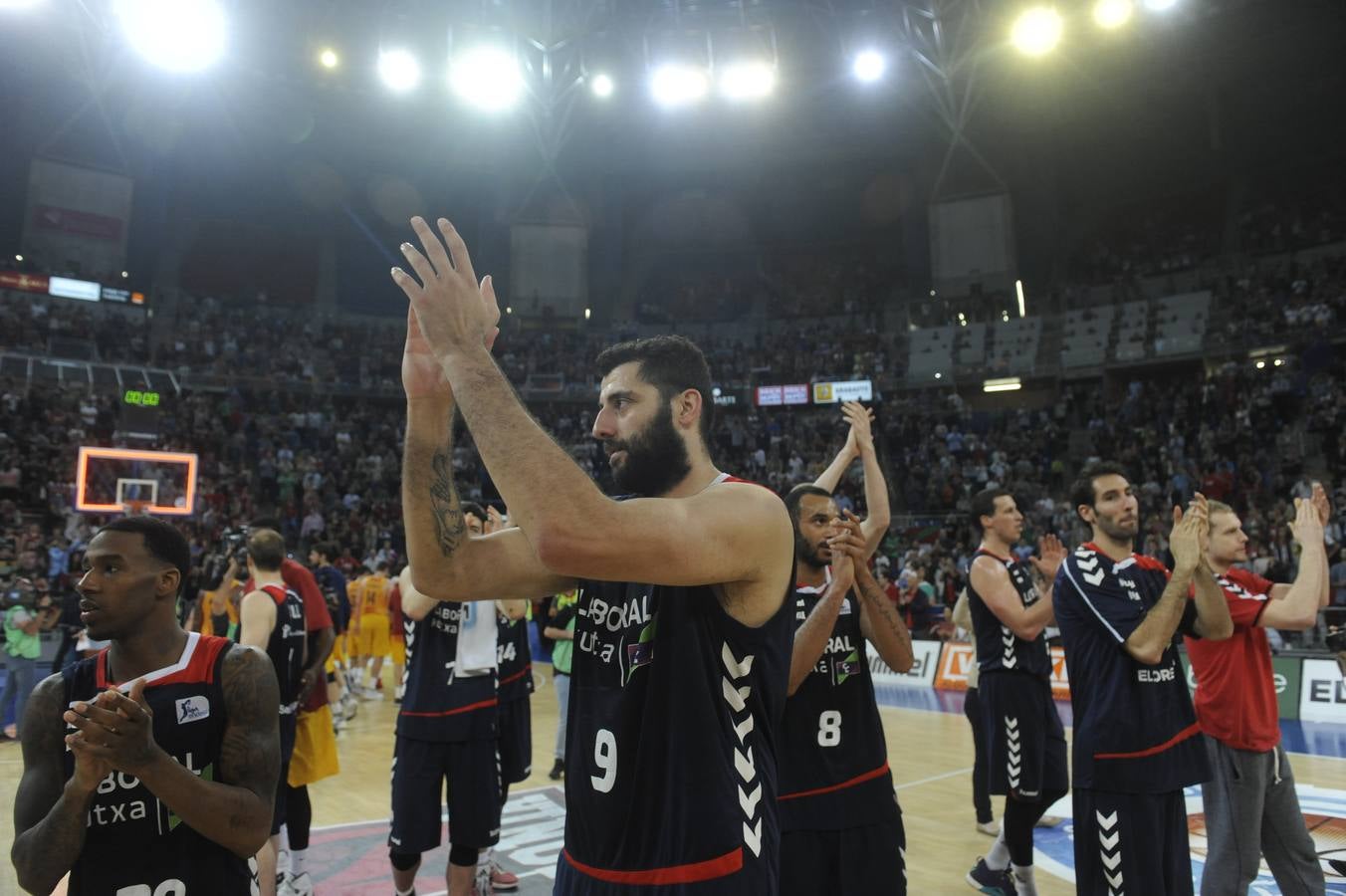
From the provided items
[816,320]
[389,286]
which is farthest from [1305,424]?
[389,286]

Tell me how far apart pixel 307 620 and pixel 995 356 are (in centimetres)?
2747

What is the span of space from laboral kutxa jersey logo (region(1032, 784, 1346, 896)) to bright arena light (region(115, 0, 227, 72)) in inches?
956

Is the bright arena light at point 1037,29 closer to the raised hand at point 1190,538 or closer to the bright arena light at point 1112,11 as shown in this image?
the bright arena light at point 1112,11

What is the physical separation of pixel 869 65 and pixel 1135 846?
2330 centimetres

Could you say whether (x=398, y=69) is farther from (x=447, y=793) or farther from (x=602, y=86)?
(x=447, y=793)

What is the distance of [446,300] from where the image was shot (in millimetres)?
1888

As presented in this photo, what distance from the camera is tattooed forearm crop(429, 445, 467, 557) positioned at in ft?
6.99

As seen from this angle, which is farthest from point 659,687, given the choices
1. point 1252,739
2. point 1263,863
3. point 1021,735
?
point 1263,863

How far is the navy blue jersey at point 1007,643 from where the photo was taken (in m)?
5.42

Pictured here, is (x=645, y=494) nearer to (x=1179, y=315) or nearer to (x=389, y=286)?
(x=1179, y=315)

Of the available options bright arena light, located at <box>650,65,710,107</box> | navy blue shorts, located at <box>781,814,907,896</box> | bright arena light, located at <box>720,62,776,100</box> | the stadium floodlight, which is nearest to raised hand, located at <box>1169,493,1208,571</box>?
navy blue shorts, located at <box>781,814,907,896</box>

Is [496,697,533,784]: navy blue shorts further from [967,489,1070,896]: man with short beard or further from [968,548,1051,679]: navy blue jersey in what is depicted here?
[968,548,1051,679]: navy blue jersey

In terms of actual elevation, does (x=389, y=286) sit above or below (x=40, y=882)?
above

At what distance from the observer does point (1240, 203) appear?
28328 mm
